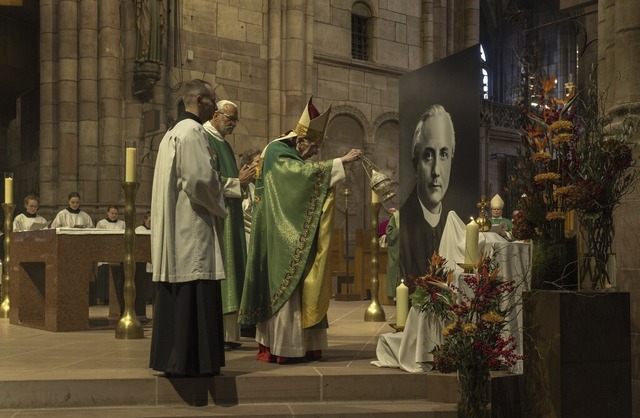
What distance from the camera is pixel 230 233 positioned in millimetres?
7613

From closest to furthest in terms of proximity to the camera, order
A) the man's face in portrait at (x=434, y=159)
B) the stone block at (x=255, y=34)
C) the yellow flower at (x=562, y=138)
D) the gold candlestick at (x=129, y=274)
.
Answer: the yellow flower at (x=562, y=138)
the man's face in portrait at (x=434, y=159)
the gold candlestick at (x=129, y=274)
the stone block at (x=255, y=34)

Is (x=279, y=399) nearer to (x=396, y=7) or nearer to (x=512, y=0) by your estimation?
(x=396, y=7)

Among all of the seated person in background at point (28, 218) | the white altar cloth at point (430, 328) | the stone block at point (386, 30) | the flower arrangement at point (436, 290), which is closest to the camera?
the flower arrangement at point (436, 290)

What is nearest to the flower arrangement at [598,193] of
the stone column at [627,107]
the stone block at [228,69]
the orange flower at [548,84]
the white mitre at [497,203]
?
the orange flower at [548,84]

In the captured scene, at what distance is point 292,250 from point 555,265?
2.06 m

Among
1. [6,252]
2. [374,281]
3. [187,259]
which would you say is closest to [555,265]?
[187,259]

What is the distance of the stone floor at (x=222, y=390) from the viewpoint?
18.1ft

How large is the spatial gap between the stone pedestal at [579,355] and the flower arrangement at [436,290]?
24.6 inches

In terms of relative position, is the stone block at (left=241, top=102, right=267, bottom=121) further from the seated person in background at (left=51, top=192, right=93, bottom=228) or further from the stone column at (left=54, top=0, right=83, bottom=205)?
the seated person in background at (left=51, top=192, right=93, bottom=228)

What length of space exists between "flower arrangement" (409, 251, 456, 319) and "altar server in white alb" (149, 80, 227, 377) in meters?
1.34

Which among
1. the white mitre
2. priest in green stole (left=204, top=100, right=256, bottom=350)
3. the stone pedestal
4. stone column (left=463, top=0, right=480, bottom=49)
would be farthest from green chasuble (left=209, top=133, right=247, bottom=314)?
stone column (left=463, top=0, right=480, bottom=49)

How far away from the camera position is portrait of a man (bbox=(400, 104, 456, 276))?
6.66 m

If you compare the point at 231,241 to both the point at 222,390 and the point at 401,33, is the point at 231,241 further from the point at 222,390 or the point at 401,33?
the point at 401,33

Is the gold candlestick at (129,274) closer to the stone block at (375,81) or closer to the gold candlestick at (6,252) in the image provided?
the gold candlestick at (6,252)
